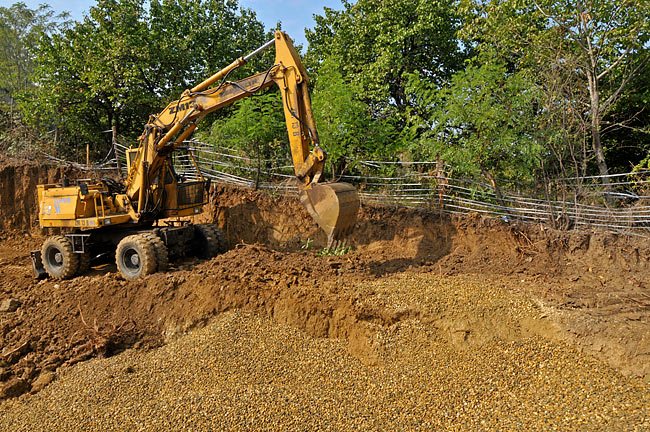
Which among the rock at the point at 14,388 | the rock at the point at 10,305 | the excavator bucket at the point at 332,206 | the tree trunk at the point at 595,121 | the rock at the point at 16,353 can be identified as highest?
the tree trunk at the point at 595,121

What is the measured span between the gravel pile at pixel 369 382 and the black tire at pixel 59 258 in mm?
3884

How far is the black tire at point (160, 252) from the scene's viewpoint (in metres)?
7.57

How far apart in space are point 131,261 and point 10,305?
1.98 m

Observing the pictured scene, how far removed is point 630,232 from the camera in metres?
7.02

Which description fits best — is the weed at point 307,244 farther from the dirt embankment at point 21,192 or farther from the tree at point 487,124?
the dirt embankment at point 21,192

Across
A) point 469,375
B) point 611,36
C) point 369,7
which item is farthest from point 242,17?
point 469,375

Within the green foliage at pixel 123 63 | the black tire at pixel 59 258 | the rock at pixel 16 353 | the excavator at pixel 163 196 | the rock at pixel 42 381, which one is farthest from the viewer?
the green foliage at pixel 123 63

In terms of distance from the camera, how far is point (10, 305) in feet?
23.0

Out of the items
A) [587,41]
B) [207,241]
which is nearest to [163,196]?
[207,241]

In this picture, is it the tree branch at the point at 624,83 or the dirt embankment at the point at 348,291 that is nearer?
the dirt embankment at the point at 348,291

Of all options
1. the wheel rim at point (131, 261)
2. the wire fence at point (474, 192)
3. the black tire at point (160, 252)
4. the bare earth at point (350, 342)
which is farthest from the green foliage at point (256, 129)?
the wheel rim at point (131, 261)

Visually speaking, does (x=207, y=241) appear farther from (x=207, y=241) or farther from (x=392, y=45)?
(x=392, y=45)

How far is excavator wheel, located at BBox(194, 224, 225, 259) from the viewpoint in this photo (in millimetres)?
8688

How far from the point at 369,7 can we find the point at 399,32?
5.95 ft
